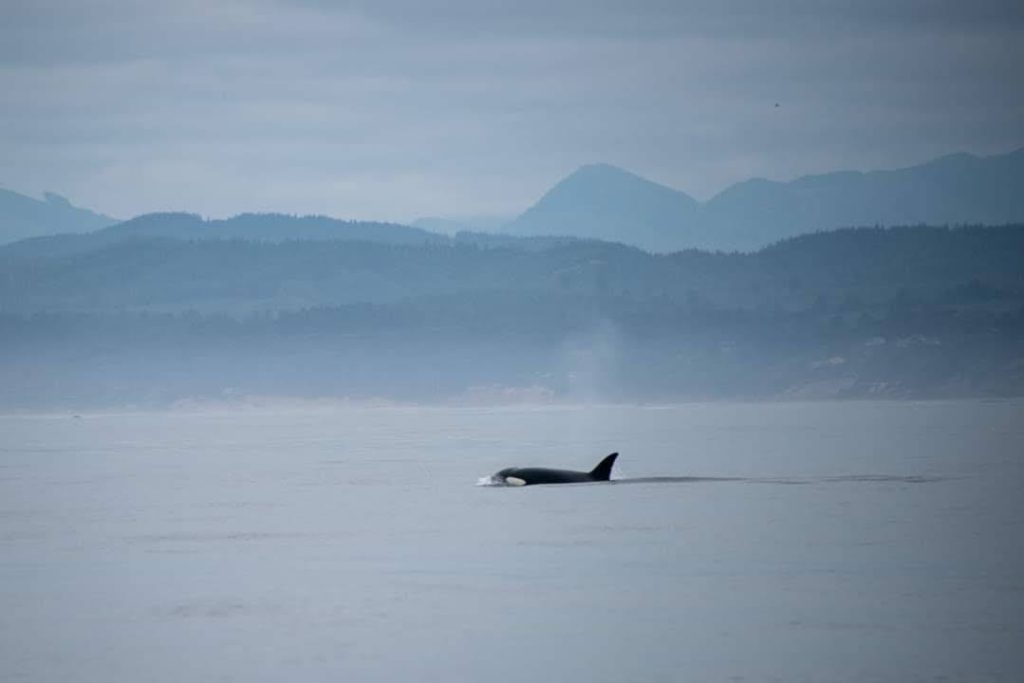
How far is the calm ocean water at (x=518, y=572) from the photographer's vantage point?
27.7 meters

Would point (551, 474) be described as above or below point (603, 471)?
below

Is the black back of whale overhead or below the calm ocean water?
overhead

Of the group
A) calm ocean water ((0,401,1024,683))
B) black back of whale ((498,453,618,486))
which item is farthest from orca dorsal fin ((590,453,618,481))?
calm ocean water ((0,401,1024,683))

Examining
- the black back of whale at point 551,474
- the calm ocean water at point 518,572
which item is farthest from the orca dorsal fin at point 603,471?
the calm ocean water at point 518,572

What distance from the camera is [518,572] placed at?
36594mm

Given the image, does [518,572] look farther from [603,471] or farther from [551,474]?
[603,471]

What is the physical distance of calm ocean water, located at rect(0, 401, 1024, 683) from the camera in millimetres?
27703

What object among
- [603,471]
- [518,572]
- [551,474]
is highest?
[603,471]

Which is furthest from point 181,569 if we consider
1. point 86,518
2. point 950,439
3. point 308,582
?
point 950,439

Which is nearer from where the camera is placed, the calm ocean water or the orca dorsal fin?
the calm ocean water

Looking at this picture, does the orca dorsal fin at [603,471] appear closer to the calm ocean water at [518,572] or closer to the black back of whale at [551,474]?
the black back of whale at [551,474]

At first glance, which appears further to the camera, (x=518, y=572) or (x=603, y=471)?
(x=603, y=471)

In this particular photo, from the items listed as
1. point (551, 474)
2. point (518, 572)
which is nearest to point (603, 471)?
point (551, 474)

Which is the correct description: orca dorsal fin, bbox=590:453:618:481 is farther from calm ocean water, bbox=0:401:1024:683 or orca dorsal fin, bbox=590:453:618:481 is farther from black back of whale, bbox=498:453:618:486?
calm ocean water, bbox=0:401:1024:683
